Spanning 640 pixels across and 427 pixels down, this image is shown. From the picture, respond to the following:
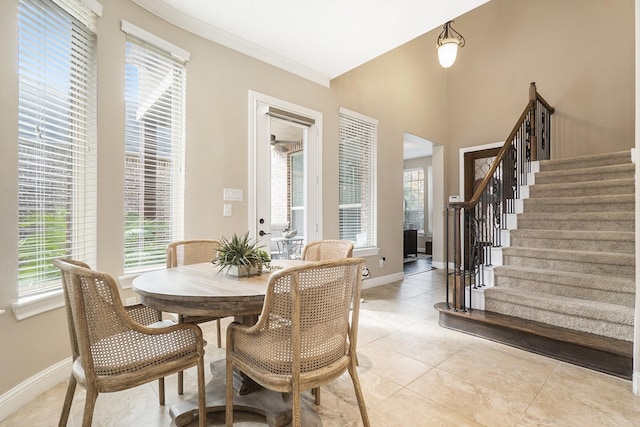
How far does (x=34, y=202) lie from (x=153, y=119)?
1107 millimetres

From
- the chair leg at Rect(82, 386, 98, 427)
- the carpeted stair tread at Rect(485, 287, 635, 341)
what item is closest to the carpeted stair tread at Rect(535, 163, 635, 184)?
the carpeted stair tread at Rect(485, 287, 635, 341)

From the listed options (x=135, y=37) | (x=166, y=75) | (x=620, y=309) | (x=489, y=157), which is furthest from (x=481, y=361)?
(x=489, y=157)

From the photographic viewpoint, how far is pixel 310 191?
3998mm

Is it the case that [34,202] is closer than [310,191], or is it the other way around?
[34,202]

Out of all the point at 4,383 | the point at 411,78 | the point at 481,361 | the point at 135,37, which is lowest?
the point at 481,361

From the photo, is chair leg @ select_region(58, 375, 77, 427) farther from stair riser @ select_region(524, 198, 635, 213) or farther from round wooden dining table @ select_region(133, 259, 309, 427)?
stair riser @ select_region(524, 198, 635, 213)

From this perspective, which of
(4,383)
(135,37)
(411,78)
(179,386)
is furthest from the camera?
(411,78)

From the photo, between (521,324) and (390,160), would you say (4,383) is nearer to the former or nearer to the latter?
(521,324)

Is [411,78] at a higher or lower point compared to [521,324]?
higher

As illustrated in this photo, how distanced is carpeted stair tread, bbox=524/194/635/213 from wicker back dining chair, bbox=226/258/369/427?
339cm

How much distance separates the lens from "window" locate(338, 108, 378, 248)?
450 centimetres

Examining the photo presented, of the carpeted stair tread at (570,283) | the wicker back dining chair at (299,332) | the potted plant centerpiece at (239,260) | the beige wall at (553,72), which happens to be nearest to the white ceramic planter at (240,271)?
the potted plant centerpiece at (239,260)

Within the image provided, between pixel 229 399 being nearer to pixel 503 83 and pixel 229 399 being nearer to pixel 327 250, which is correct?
pixel 327 250

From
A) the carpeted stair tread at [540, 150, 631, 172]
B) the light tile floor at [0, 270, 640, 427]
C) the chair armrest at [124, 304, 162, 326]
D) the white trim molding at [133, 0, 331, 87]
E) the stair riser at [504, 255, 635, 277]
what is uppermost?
the white trim molding at [133, 0, 331, 87]
